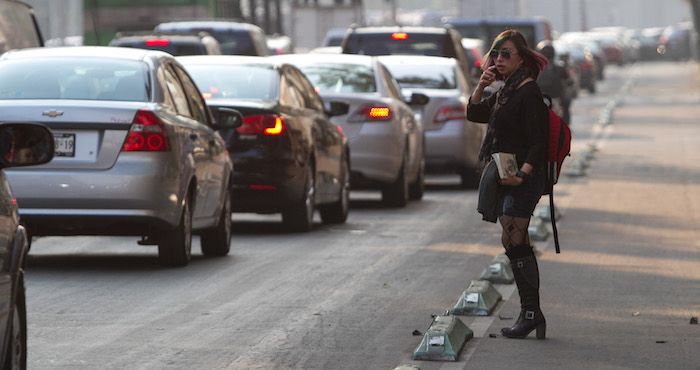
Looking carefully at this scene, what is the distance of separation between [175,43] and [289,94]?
8.83 m

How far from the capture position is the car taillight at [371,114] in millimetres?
17359

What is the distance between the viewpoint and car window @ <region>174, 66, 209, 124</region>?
1254cm

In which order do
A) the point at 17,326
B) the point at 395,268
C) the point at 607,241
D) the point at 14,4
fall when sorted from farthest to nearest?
1. the point at 14,4
2. the point at 607,241
3. the point at 395,268
4. the point at 17,326

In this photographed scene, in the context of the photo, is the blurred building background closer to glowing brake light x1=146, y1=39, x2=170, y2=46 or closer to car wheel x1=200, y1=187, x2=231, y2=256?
glowing brake light x1=146, y1=39, x2=170, y2=46

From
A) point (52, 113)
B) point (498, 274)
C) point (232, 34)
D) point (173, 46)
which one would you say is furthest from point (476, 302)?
point (232, 34)

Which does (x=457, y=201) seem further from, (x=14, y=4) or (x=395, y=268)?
(x=395, y=268)

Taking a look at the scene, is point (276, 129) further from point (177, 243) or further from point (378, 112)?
point (378, 112)

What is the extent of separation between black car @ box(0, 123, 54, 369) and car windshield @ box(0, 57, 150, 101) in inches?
210

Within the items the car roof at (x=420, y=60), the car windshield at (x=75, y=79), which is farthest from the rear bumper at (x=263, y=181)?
the car roof at (x=420, y=60)

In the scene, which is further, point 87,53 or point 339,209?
point 339,209

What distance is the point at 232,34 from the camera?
1065 inches

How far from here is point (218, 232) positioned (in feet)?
42.4

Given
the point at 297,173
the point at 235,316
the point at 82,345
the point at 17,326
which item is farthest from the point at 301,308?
the point at 297,173

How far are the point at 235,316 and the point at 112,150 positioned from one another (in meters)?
2.06
